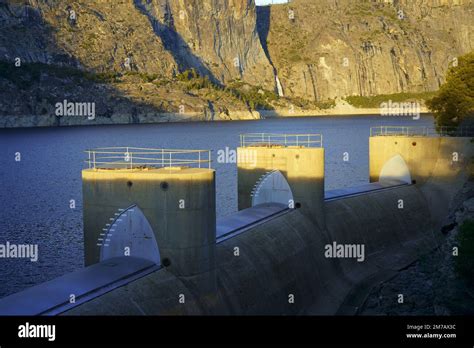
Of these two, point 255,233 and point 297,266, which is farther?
point 297,266

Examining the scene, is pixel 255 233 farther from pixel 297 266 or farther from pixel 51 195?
pixel 51 195

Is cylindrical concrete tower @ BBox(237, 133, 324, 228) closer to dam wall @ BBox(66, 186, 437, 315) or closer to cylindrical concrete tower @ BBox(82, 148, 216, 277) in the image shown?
dam wall @ BBox(66, 186, 437, 315)

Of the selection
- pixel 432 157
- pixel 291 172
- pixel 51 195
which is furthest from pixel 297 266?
pixel 51 195

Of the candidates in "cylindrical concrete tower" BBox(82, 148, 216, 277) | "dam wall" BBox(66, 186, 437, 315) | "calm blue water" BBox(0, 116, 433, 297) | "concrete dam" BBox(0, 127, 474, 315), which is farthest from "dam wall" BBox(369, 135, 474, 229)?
"cylindrical concrete tower" BBox(82, 148, 216, 277)

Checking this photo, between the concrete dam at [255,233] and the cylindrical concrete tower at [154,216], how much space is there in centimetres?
4

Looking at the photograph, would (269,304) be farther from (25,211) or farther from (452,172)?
(25,211)

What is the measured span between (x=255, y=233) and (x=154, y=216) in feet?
30.4

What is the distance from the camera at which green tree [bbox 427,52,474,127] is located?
2628 inches

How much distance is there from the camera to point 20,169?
9500 centimetres

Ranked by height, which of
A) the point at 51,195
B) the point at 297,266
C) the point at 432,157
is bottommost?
the point at 297,266

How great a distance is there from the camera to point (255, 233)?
3175cm
